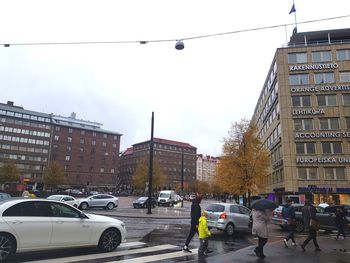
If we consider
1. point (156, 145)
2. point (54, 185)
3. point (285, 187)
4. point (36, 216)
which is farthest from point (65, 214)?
point (156, 145)

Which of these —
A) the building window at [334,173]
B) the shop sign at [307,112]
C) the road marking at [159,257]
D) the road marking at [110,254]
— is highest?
the shop sign at [307,112]

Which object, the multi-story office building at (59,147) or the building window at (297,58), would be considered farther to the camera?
the multi-story office building at (59,147)

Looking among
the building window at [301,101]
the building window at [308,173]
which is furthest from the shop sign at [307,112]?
the building window at [308,173]

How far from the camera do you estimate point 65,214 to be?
30.6 ft

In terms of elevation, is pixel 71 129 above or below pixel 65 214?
above

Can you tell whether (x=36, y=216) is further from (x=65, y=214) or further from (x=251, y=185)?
(x=251, y=185)

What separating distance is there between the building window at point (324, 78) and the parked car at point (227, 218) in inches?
1474

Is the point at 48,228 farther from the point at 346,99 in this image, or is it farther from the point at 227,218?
the point at 346,99

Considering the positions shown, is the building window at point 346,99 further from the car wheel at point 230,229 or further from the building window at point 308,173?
the car wheel at point 230,229

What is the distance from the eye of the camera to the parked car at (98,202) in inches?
1216

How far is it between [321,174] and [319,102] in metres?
10.2

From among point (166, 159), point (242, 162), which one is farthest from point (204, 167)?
point (242, 162)

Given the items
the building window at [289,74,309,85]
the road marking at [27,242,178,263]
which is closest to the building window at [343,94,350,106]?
the building window at [289,74,309,85]

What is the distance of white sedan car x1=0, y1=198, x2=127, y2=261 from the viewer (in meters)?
8.16
